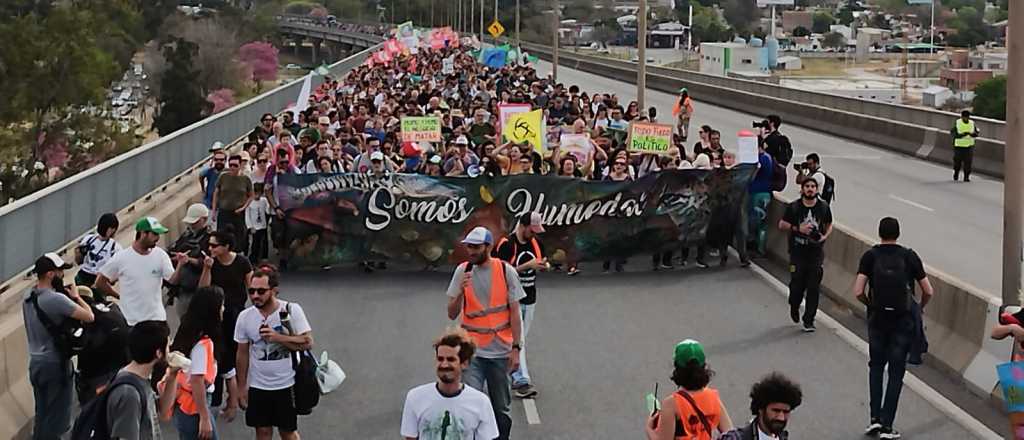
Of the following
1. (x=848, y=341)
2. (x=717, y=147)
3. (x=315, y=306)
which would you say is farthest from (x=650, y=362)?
(x=717, y=147)

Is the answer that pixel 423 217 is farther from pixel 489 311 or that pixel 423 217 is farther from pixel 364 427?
pixel 489 311

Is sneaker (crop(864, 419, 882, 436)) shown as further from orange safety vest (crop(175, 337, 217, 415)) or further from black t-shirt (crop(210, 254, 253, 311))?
orange safety vest (crop(175, 337, 217, 415))

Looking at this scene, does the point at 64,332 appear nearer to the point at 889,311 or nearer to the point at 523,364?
the point at 523,364

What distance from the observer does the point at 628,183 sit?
18.1 meters

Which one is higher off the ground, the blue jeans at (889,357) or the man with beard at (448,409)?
the man with beard at (448,409)

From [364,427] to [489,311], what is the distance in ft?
6.47

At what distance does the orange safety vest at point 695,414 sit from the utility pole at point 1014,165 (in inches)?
210

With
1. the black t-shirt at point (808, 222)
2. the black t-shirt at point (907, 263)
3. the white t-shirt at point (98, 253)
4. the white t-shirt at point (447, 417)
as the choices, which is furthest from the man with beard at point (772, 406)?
the black t-shirt at point (808, 222)

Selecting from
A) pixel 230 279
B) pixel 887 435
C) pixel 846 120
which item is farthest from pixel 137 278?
pixel 846 120

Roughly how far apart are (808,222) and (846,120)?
28.0 m

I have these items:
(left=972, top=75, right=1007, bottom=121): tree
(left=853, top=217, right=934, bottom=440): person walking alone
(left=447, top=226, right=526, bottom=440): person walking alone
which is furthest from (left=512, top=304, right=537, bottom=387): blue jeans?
(left=972, top=75, right=1007, bottom=121): tree

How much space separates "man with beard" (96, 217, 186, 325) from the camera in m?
10.1

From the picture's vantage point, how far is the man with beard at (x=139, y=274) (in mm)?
10109

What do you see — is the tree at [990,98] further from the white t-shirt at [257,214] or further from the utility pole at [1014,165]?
the utility pole at [1014,165]
